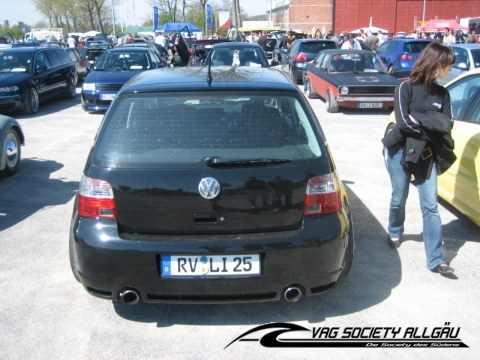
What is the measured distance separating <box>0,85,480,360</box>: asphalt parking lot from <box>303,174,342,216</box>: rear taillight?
0.82 meters

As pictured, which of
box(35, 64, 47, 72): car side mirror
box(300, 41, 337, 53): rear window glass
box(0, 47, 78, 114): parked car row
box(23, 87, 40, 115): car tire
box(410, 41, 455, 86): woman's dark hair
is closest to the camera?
box(410, 41, 455, 86): woman's dark hair

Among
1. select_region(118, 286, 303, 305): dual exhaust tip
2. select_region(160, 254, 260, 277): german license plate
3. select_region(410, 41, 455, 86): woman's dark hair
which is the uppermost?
select_region(410, 41, 455, 86): woman's dark hair

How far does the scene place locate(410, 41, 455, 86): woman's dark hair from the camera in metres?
3.92

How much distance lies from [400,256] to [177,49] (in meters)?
16.0

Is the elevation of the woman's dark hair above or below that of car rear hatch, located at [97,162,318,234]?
above

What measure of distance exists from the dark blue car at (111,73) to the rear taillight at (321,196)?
992 centimetres

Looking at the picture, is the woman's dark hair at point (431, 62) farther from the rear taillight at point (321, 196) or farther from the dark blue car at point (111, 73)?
the dark blue car at point (111, 73)

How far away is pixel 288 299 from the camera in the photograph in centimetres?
319

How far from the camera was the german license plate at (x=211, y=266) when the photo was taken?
309 centimetres

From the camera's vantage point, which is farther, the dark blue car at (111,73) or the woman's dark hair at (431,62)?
the dark blue car at (111,73)

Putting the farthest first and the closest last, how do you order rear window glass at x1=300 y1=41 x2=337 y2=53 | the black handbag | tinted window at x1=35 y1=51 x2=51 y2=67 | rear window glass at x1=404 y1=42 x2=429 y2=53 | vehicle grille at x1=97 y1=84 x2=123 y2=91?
rear window glass at x1=300 y1=41 x2=337 y2=53
rear window glass at x1=404 y1=42 x2=429 y2=53
tinted window at x1=35 y1=51 x2=51 y2=67
vehicle grille at x1=97 y1=84 x2=123 y2=91
the black handbag

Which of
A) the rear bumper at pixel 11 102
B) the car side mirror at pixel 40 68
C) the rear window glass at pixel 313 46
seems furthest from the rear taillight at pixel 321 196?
the rear window glass at pixel 313 46

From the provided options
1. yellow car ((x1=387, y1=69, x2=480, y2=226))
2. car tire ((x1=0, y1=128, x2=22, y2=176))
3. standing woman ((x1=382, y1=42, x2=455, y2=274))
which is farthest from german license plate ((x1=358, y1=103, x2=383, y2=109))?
standing woman ((x1=382, y1=42, x2=455, y2=274))

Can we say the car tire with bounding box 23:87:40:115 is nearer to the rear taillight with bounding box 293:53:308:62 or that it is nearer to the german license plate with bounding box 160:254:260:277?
the rear taillight with bounding box 293:53:308:62
